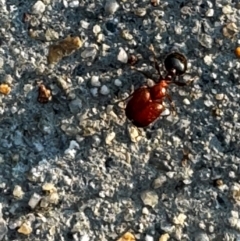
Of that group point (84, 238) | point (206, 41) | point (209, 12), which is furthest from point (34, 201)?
point (209, 12)

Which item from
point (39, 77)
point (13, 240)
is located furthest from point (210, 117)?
point (13, 240)

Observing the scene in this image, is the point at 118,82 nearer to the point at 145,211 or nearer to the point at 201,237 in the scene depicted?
the point at 145,211

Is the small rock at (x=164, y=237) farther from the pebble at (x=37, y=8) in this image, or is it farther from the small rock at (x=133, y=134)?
the pebble at (x=37, y=8)

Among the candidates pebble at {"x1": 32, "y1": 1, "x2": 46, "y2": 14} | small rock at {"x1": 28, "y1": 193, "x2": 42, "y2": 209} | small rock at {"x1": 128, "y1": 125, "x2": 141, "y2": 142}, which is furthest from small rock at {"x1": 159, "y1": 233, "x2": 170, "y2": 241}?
pebble at {"x1": 32, "y1": 1, "x2": 46, "y2": 14}

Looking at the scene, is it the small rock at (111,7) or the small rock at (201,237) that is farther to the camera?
the small rock at (111,7)

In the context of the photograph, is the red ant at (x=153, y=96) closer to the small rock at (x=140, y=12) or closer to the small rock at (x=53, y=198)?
the small rock at (x=140, y=12)

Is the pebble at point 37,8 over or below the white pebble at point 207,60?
over

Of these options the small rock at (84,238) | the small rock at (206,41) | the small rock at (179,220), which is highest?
the small rock at (206,41)

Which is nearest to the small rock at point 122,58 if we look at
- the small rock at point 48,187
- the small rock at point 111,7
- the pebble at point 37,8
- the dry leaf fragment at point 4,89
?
the small rock at point 111,7

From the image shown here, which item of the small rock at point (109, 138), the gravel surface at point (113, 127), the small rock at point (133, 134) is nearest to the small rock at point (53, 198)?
the gravel surface at point (113, 127)
